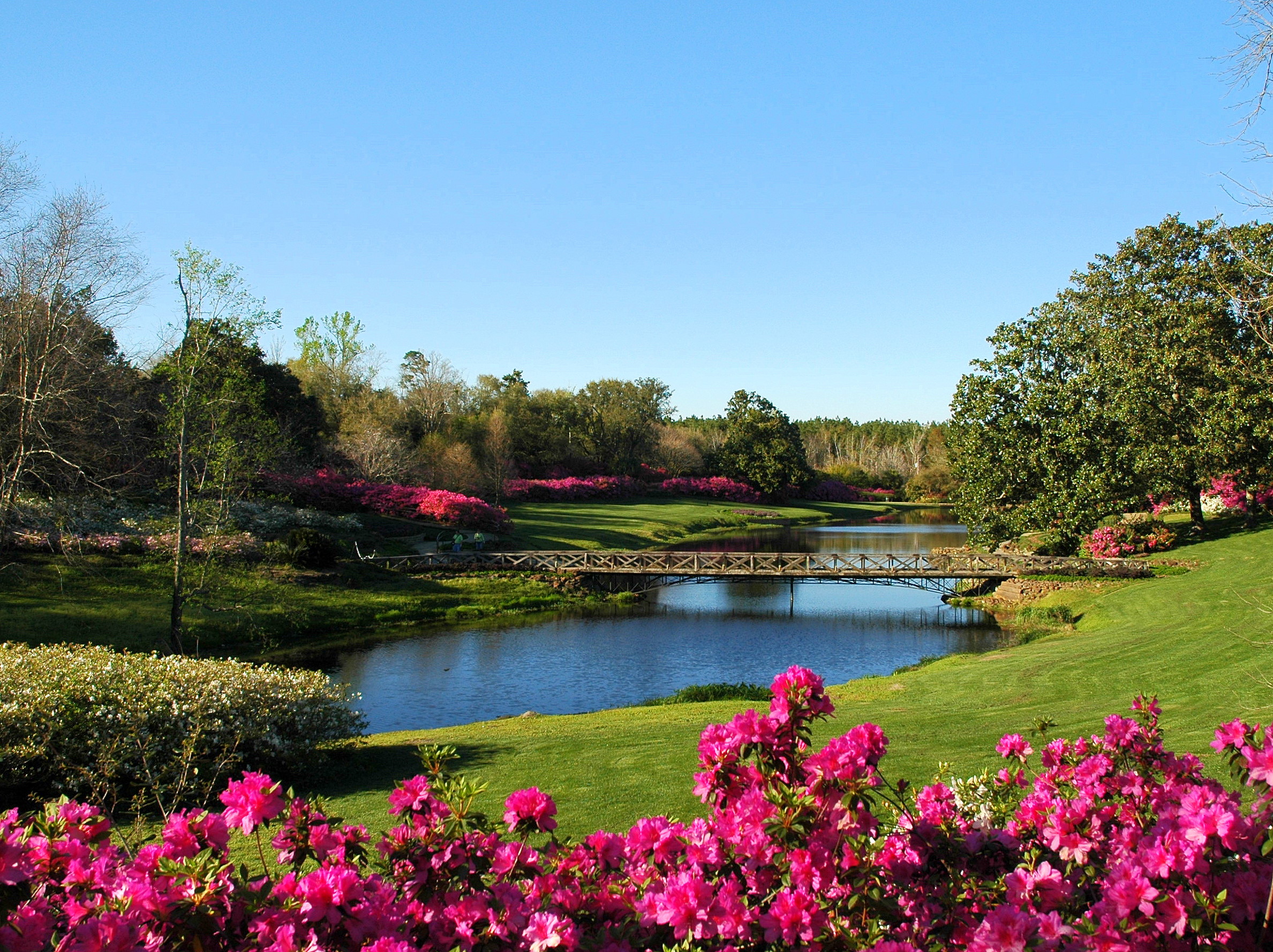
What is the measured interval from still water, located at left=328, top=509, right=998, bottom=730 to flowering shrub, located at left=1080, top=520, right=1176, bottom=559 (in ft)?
19.0

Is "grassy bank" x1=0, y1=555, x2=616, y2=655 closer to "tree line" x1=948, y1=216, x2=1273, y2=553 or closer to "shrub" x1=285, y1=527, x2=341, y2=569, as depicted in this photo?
"shrub" x1=285, y1=527, x2=341, y2=569

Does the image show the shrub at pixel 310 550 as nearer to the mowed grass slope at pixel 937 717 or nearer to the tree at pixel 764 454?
the mowed grass slope at pixel 937 717

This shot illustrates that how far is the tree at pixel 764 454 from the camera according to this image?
96.6m

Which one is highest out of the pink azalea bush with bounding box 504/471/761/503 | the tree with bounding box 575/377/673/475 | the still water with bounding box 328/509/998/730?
the tree with bounding box 575/377/673/475

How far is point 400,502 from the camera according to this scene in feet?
158

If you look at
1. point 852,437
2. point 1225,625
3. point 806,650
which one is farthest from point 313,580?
point 852,437

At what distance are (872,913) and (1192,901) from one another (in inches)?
42.5

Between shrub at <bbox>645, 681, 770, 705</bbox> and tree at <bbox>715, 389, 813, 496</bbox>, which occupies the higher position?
tree at <bbox>715, 389, 813, 496</bbox>

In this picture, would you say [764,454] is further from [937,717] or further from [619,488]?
[937,717]

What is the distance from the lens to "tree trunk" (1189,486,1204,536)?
38.2 metres

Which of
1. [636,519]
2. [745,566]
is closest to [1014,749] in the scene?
[745,566]

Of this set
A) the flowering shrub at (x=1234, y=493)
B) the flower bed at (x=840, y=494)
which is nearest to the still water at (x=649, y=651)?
the flowering shrub at (x=1234, y=493)

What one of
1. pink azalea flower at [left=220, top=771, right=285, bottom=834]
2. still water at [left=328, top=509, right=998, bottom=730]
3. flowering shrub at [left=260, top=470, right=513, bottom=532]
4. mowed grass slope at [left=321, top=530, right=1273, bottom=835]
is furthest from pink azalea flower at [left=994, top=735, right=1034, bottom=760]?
flowering shrub at [left=260, top=470, right=513, bottom=532]

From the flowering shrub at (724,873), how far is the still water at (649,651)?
648 inches
